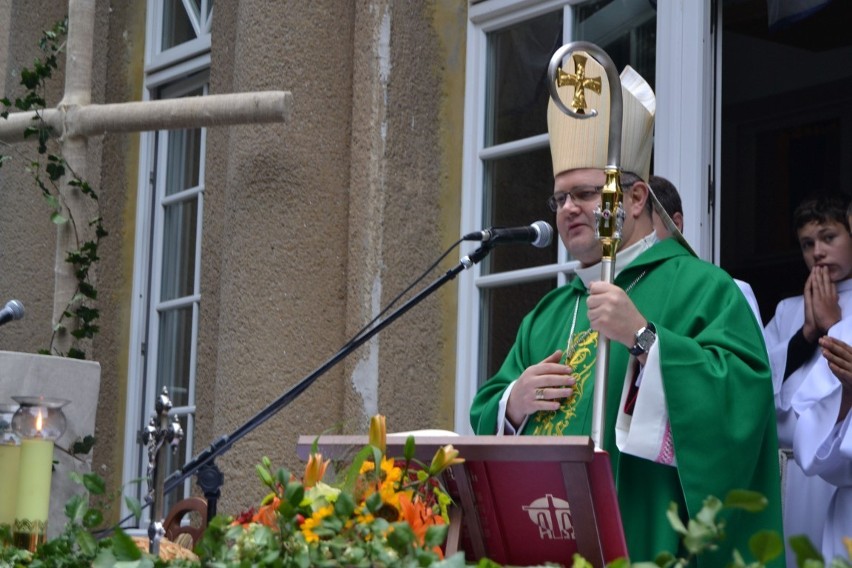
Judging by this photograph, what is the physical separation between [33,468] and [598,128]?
1.84 m

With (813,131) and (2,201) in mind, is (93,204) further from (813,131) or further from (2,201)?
(813,131)

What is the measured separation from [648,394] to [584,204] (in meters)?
0.58

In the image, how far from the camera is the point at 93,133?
5996mm

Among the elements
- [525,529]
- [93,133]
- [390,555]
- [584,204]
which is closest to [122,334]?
[93,133]

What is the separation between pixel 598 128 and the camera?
4.00 metres

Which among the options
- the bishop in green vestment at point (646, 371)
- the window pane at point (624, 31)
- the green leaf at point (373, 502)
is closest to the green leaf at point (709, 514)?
the green leaf at point (373, 502)

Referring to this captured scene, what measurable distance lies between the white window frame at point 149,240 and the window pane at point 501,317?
6.42 feet

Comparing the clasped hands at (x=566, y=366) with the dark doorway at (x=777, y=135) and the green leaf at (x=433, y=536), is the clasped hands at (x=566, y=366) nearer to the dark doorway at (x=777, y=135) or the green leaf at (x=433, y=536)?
the green leaf at (x=433, y=536)

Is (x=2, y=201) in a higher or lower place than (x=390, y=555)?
higher

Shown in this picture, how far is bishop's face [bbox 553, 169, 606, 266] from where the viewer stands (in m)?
3.84

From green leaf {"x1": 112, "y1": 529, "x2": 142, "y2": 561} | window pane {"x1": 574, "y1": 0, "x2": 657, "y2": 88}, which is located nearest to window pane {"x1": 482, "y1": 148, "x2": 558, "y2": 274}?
window pane {"x1": 574, "y1": 0, "x2": 657, "y2": 88}

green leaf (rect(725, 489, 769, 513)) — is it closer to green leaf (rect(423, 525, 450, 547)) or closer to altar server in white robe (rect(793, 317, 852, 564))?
green leaf (rect(423, 525, 450, 547))

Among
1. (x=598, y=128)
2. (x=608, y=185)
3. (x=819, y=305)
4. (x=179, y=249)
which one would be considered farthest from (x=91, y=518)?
(x=179, y=249)

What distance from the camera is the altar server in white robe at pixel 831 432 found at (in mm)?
3926
